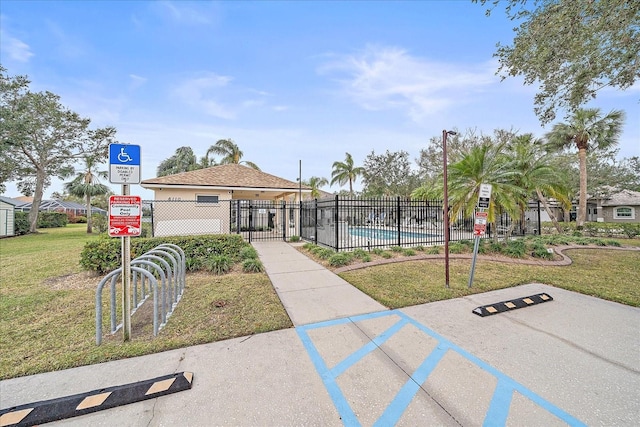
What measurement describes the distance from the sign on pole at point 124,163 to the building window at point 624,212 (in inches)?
1645

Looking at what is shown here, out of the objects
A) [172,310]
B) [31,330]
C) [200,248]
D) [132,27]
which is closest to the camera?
[31,330]

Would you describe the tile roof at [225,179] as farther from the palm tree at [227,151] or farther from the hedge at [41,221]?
the hedge at [41,221]

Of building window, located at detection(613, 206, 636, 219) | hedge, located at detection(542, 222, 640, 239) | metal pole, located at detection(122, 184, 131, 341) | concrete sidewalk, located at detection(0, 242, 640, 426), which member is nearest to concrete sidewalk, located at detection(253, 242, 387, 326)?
concrete sidewalk, located at detection(0, 242, 640, 426)

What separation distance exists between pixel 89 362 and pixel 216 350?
4.53ft

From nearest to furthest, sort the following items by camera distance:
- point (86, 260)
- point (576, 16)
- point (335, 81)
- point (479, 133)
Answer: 1. point (576, 16)
2. point (86, 260)
3. point (335, 81)
4. point (479, 133)

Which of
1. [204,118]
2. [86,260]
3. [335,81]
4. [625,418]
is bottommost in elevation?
[625,418]

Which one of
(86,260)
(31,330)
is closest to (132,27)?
(86,260)

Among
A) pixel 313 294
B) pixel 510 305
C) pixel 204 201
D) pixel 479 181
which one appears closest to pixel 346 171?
pixel 204 201

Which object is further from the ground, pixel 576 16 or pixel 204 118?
pixel 204 118

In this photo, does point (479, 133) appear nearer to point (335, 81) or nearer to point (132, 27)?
point (335, 81)

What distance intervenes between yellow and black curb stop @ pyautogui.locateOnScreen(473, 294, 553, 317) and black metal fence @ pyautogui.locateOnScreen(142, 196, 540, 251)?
453 cm

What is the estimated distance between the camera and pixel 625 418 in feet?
6.78

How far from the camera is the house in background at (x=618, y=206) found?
25.7m

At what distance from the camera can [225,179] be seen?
15.6 metres
